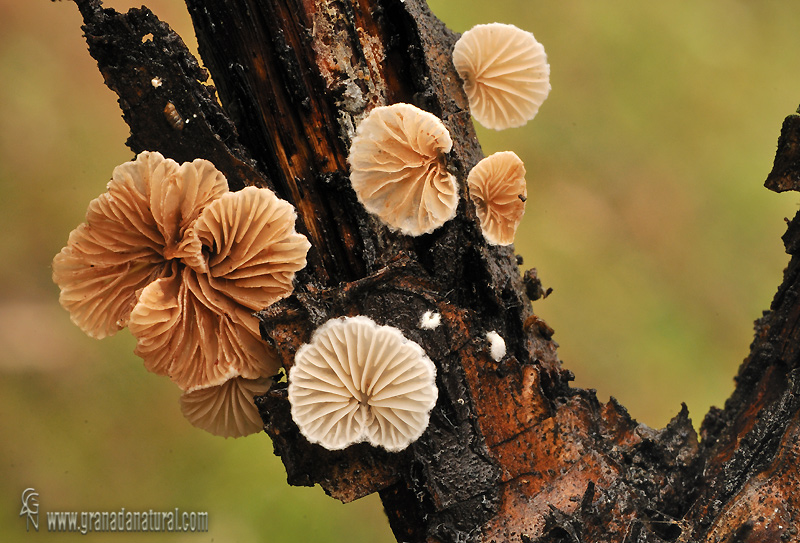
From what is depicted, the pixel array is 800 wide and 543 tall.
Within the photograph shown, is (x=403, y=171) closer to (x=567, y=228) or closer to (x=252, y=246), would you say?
(x=252, y=246)

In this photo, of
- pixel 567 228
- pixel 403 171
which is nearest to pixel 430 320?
pixel 403 171

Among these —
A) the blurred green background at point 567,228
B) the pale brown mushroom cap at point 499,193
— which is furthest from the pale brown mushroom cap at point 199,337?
the blurred green background at point 567,228

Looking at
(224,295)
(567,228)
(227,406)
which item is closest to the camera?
(224,295)

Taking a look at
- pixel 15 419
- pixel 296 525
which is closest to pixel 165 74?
pixel 15 419

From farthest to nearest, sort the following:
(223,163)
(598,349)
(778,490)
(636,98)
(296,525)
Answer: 1. (636,98)
2. (598,349)
3. (296,525)
4. (223,163)
5. (778,490)

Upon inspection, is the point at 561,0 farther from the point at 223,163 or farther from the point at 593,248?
the point at 223,163

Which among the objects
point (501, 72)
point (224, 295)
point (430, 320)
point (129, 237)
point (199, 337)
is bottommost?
point (430, 320)

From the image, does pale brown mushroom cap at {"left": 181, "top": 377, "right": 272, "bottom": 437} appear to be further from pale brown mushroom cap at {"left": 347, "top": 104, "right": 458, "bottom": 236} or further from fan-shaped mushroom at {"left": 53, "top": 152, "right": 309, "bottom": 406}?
pale brown mushroom cap at {"left": 347, "top": 104, "right": 458, "bottom": 236}

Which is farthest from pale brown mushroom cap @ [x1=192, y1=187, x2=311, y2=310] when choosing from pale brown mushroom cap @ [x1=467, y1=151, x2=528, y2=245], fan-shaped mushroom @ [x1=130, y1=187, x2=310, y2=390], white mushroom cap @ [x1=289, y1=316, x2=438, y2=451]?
pale brown mushroom cap @ [x1=467, y1=151, x2=528, y2=245]
